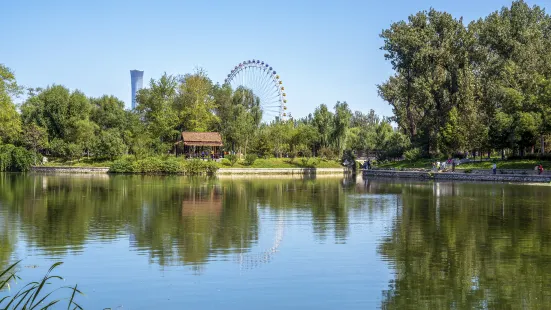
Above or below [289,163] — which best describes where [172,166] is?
below

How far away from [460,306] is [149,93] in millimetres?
70480

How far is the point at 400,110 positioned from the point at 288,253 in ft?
180

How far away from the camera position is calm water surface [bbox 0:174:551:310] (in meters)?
10.1

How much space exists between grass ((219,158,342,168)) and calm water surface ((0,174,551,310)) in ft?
135

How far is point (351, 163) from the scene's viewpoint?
7606cm

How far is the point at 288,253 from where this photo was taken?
14141mm

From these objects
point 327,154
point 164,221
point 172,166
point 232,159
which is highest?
point 327,154

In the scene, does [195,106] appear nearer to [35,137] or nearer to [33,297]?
[35,137]

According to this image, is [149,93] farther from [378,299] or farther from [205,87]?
[378,299]

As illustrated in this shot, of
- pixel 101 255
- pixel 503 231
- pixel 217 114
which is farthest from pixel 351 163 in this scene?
pixel 101 255

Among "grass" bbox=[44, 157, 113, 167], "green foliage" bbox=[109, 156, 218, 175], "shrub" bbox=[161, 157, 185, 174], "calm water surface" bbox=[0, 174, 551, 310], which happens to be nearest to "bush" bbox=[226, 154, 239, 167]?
"green foliage" bbox=[109, 156, 218, 175]

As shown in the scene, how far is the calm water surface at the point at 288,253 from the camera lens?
1005 cm

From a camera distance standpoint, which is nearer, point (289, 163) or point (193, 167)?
point (193, 167)

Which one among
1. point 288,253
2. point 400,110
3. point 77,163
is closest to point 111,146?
point 77,163
